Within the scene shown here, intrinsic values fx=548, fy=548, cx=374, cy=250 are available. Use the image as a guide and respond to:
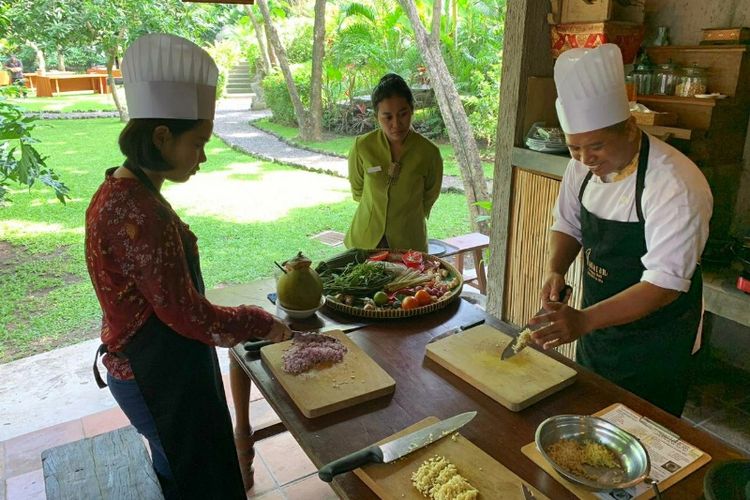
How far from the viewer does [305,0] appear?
17078 millimetres

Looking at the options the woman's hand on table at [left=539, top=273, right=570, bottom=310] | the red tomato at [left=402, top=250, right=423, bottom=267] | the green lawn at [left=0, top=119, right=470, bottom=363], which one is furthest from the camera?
the green lawn at [left=0, top=119, right=470, bottom=363]

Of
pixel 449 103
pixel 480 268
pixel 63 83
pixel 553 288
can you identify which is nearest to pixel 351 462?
pixel 553 288

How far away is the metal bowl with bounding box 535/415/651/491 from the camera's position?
3.95 ft

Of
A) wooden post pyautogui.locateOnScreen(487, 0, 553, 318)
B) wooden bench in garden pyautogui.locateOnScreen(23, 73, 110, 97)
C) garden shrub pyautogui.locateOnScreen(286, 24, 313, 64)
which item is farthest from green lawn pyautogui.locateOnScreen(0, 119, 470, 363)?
wooden bench in garden pyautogui.locateOnScreen(23, 73, 110, 97)

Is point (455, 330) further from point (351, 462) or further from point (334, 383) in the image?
point (351, 462)

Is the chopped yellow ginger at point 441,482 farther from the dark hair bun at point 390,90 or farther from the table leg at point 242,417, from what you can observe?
the dark hair bun at point 390,90

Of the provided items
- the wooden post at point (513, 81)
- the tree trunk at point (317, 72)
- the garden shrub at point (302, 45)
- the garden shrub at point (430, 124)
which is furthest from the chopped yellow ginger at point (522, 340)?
the garden shrub at point (302, 45)

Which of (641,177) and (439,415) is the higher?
(641,177)

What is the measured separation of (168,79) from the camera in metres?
1.55

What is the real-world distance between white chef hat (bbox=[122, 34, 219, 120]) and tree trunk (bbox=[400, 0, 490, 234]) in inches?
185

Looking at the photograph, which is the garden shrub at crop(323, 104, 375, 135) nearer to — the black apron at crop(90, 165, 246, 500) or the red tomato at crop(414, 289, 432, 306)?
the red tomato at crop(414, 289, 432, 306)

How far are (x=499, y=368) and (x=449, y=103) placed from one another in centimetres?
485

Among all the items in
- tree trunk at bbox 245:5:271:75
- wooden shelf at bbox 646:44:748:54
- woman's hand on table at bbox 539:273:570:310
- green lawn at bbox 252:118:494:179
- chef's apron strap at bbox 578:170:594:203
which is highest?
tree trunk at bbox 245:5:271:75

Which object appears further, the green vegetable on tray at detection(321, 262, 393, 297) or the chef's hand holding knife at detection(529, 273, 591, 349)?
the green vegetable on tray at detection(321, 262, 393, 297)
